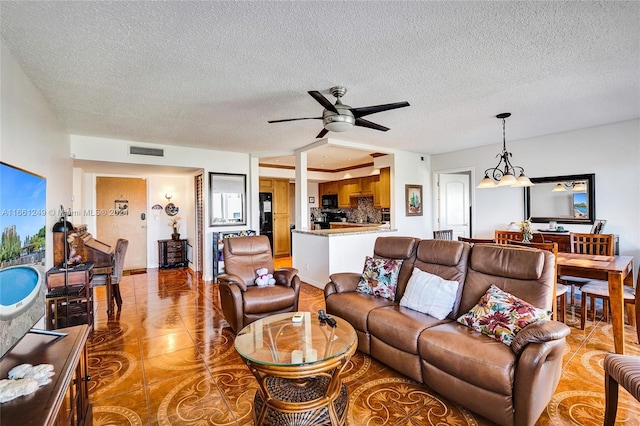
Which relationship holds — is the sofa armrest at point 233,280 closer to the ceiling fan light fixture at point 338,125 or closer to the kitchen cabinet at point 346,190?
the ceiling fan light fixture at point 338,125

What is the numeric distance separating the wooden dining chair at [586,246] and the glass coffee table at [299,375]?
10.6ft

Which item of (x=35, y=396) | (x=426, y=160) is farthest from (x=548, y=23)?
(x=426, y=160)

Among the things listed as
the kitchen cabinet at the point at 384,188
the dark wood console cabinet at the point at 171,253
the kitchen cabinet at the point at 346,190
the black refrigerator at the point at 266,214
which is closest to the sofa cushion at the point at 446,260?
the kitchen cabinet at the point at 384,188

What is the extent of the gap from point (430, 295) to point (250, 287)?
1.99m

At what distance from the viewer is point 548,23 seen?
1911 millimetres

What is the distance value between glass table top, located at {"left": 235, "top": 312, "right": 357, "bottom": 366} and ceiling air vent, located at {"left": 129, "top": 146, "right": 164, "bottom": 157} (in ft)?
12.8

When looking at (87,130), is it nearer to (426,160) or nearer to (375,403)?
(375,403)

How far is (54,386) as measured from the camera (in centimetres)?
126

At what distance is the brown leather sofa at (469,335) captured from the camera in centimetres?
170

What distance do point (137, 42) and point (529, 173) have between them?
5.61m

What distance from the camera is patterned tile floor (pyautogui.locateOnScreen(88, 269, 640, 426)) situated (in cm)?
190

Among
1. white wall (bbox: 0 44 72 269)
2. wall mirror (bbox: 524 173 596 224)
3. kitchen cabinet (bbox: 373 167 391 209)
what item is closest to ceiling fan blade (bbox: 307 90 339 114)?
white wall (bbox: 0 44 72 269)

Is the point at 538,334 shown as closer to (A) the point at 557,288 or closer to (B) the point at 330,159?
(A) the point at 557,288

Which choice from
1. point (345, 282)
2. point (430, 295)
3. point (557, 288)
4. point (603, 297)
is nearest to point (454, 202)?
point (557, 288)
